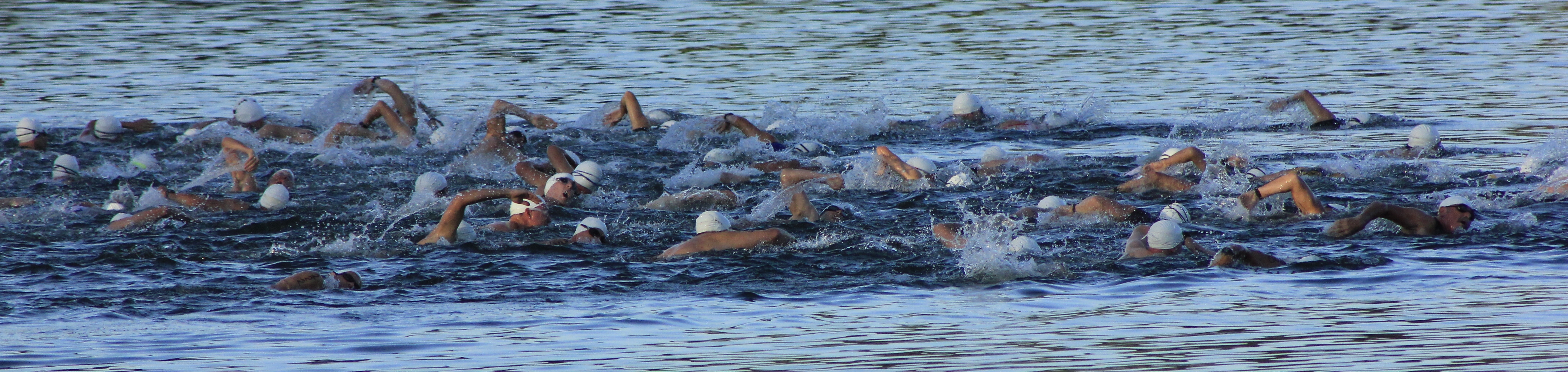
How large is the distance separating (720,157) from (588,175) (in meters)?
2.22

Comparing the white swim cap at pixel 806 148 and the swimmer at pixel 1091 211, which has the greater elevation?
the swimmer at pixel 1091 211

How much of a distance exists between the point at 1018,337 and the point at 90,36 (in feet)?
84.6

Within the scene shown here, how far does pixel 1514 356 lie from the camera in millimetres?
7262

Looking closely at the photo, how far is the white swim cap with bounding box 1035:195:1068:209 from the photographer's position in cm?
1223

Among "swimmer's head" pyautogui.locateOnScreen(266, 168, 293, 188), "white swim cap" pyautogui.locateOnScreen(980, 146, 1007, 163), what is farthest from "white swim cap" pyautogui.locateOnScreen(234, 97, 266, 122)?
"white swim cap" pyautogui.locateOnScreen(980, 146, 1007, 163)

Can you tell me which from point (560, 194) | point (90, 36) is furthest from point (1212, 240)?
point (90, 36)

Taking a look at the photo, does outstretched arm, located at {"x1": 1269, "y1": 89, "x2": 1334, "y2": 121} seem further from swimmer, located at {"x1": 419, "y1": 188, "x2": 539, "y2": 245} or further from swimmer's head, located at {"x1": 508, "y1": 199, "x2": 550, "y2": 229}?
swimmer, located at {"x1": 419, "y1": 188, "x2": 539, "y2": 245}

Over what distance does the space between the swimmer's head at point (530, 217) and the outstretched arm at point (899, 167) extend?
3121mm

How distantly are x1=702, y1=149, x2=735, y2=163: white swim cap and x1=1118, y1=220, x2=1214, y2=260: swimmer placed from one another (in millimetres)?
6017

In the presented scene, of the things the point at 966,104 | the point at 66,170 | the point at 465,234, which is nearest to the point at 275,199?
the point at 465,234

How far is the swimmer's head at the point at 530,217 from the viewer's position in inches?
475

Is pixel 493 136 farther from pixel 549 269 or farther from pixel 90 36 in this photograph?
pixel 90 36

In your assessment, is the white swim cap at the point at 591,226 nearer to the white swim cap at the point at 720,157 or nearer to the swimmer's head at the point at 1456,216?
Result: the white swim cap at the point at 720,157

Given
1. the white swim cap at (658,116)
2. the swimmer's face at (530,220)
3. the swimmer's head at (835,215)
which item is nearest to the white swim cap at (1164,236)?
the swimmer's head at (835,215)
